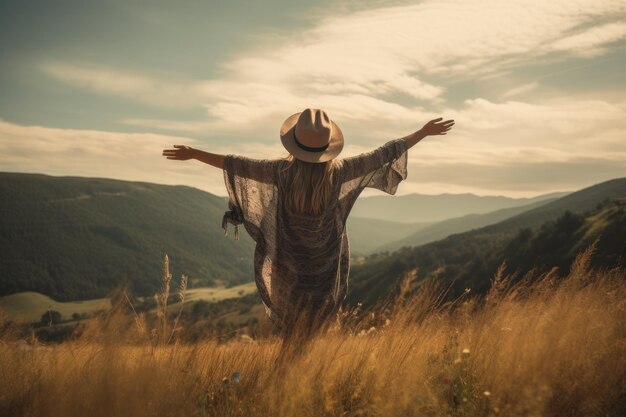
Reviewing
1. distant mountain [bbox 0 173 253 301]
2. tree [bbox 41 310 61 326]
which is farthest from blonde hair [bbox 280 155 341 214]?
distant mountain [bbox 0 173 253 301]

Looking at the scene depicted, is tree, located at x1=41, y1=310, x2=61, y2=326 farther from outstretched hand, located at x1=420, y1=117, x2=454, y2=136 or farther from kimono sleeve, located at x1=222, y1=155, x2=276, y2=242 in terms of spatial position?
outstretched hand, located at x1=420, y1=117, x2=454, y2=136

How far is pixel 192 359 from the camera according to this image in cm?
293

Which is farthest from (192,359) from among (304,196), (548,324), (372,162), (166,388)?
(548,324)

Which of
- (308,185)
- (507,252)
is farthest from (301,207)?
(507,252)

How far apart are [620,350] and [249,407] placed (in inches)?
86.9

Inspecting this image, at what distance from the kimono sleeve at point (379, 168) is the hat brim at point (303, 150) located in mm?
248

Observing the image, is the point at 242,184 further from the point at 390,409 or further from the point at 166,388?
the point at 390,409

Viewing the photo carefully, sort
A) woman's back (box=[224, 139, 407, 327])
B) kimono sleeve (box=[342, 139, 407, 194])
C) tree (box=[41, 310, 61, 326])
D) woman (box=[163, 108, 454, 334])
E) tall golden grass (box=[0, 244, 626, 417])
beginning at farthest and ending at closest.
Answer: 1. kimono sleeve (box=[342, 139, 407, 194])
2. woman's back (box=[224, 139, 407, 327])
3. woman (box=[163, 108, 454, 334])
4. tree (box=[41, 310, 61, 326])
5. tall golden grass (box=[0, 244, 626, 417])

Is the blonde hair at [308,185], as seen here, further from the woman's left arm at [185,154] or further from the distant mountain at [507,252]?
the distant mountain at [507,252]

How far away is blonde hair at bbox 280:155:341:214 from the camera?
131 inches

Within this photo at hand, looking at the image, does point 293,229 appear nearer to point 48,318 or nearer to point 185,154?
point 185,154

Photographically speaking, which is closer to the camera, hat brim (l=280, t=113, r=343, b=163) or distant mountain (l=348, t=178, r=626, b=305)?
hat brim (l=280, t=113, r=343, b=163)

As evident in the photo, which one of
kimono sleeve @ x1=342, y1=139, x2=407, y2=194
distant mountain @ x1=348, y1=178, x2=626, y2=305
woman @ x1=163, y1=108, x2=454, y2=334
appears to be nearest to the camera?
woman @ x1=163, y1=108, x2=454, y2=334

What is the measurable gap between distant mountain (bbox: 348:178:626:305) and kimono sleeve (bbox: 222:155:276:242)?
32.9 feet
